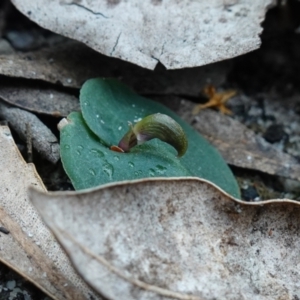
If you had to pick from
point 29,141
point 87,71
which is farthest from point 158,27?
point 29,141

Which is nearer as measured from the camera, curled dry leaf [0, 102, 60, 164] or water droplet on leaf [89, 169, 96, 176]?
water droplet on leaf [89, 169, 96, 176]

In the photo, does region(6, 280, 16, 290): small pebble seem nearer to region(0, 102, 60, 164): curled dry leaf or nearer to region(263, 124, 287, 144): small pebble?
region(0, 102, 60, 164): curled dry leaf

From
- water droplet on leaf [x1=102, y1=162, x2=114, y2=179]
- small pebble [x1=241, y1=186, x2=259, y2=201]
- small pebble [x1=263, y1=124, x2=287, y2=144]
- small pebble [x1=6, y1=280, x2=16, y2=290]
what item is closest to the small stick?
water droplet on leaf [x1=102, y1=162, x2=114, y2=179]

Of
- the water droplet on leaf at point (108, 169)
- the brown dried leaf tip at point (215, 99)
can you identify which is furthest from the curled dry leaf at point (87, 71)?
the water droplet on leaf at point (108, 169)

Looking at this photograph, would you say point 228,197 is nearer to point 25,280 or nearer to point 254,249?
point 254,249

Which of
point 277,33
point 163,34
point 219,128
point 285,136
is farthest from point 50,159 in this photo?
point 277,33
